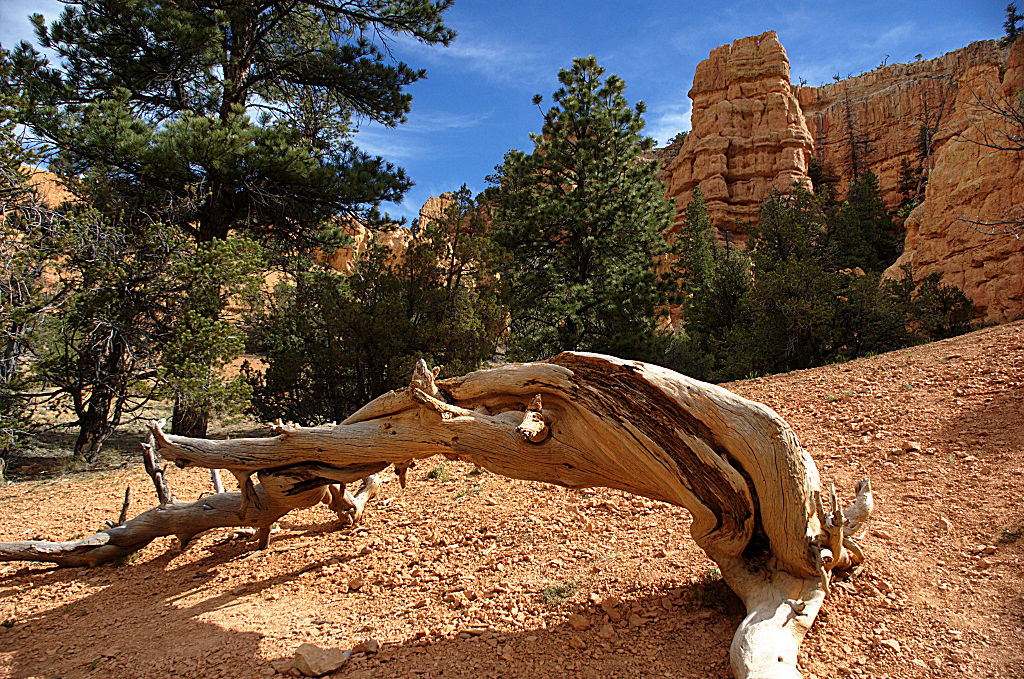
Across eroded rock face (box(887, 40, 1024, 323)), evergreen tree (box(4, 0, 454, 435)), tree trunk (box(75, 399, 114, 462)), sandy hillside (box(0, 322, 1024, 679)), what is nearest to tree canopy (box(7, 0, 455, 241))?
evergreen tree (box(4, 0, 454, 435))

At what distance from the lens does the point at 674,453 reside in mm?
3006

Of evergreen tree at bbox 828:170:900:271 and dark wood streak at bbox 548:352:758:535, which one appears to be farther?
evergreen tree at bbox 828:170:900:271

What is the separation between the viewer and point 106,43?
9836mm

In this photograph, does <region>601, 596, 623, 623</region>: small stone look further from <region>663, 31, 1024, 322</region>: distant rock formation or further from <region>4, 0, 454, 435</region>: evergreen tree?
<region>663, 31, 1024, 322</region>: distant rock formation

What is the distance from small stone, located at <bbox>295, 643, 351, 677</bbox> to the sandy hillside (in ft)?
0.32

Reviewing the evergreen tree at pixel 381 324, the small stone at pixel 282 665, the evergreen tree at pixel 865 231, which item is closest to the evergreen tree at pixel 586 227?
the evergreen tree at pixel 381 324

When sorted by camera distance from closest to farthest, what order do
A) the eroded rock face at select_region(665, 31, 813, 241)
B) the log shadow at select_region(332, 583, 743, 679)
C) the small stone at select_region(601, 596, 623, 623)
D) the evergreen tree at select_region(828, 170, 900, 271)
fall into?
the log shadow at select_region(332, 583, 743, 679) < the small stone at select_region(601, 596, 623, 623) < the evergreen tree at select_region(828, 170, 900, 271) < the eroded rock face at select_region(665, 31, 813, 241)

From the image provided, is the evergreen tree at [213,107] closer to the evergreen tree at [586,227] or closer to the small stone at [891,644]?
the evergreen tree at [586,227]

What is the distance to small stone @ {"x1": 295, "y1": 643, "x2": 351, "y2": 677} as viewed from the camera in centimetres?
299

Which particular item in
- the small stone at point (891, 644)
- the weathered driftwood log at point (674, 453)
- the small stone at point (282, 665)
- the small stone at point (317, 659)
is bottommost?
the small stone at point (282, 665)

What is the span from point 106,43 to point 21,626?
1002 centimetres

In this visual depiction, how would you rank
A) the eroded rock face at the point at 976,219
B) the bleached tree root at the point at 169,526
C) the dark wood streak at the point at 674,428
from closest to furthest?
the dark wood streak at the point at 674,428 < the bleached tree root at the point at 169,526 < the eroded rock face at the point at 976,219

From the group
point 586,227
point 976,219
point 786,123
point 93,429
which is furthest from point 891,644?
point 786,123

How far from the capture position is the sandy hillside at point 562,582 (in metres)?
2.77
